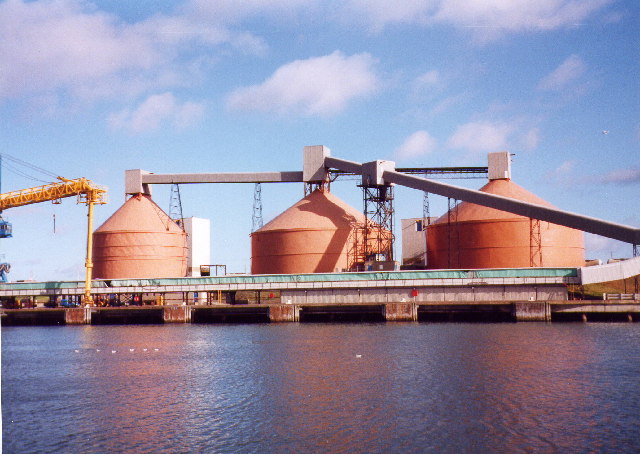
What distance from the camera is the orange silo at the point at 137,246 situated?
69438 mm

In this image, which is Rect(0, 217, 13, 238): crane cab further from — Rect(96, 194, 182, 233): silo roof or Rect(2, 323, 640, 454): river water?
Rect(2, 323, 640, 454): river water

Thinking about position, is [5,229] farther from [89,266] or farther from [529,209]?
[529,209]

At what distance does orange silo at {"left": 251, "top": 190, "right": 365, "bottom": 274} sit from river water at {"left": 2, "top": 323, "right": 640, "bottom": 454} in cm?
2580

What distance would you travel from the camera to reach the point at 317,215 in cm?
6688

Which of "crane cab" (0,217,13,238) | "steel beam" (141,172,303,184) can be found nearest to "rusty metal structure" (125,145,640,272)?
"steel beam" (141,172,303,184)

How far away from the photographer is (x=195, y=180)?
243 feet

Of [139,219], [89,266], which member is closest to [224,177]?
[139,219]

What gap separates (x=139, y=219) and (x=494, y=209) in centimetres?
3550

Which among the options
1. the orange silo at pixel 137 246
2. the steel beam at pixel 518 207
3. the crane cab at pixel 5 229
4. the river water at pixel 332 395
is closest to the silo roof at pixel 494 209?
the steel beam at pixel 518 207

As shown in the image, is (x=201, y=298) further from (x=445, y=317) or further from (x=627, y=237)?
(x=627, y=237)

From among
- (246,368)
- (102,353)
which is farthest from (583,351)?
(102,353)

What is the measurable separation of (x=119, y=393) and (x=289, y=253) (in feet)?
141

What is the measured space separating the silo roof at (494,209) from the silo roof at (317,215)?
29.9 ft

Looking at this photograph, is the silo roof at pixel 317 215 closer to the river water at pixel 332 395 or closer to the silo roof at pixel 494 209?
the silo roof at pixel 494 209
